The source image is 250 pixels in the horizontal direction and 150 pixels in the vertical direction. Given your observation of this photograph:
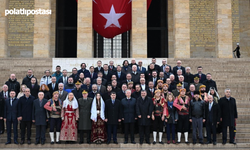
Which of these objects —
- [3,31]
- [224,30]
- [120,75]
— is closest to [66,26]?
[3,31]

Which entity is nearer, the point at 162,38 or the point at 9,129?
the point at 9,129

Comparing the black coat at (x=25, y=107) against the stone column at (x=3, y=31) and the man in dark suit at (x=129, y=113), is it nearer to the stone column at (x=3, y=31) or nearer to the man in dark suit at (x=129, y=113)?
the man in dark suit at (x=129, y=113)

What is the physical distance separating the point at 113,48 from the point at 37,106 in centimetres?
1908

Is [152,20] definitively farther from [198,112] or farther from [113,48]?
[198,112]

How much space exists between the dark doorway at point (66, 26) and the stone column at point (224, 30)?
1214 centimetres

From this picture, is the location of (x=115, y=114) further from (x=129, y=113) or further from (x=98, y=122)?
(x=98, y=122)

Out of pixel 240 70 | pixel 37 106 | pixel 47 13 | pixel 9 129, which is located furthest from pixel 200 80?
pixel 47 13

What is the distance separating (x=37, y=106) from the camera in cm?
1345

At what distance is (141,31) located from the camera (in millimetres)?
23938

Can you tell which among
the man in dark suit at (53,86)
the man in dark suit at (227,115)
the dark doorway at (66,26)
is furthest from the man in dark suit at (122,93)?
the dark doorway at (66,26)

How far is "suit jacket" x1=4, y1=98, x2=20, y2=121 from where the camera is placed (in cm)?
1350

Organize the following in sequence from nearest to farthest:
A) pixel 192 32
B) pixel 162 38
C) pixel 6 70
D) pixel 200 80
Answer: pixel 200 80, pixel 6 70, pixel 192 32, pixel 162 38

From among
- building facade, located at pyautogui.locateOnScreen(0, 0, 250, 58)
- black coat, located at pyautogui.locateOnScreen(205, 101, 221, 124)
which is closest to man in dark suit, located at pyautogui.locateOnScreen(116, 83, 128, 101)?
black coat, located at pyautogui.locateOnScreen(205, 101, 221, 124)

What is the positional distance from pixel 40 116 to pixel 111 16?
10.3 m
